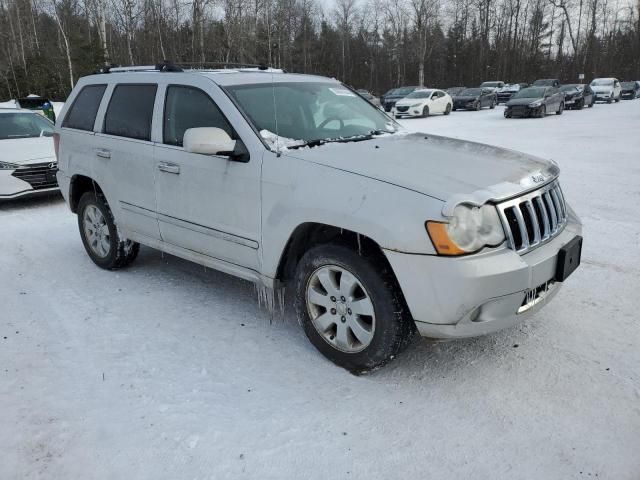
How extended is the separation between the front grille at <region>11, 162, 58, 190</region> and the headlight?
7.12 meters

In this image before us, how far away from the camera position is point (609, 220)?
20.7ft

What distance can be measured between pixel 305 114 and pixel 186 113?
915mm

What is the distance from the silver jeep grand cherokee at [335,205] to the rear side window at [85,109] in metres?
0.24

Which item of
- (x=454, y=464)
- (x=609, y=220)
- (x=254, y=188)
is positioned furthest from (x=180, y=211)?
(x=609, y=220)

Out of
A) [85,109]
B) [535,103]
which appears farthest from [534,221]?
[535,103]

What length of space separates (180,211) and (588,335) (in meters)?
3.05

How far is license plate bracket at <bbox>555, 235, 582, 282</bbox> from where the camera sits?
3.07 meters

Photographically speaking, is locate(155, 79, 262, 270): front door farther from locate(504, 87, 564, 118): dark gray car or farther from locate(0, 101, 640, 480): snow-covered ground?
locate(504, 87, 564, 118): dark gray car

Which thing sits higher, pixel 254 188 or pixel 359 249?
pixel 254 188

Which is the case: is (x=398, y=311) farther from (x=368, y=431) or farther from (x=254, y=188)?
(x=254, y=188)

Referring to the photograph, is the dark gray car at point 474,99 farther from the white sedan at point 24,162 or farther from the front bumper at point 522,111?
the white sedan at point 24,162

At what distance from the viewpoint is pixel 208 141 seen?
3.43 m

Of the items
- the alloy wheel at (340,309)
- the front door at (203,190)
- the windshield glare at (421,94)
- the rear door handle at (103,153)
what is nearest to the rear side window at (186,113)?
the front door at (203,190)

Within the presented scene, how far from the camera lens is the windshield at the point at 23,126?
352 inches
